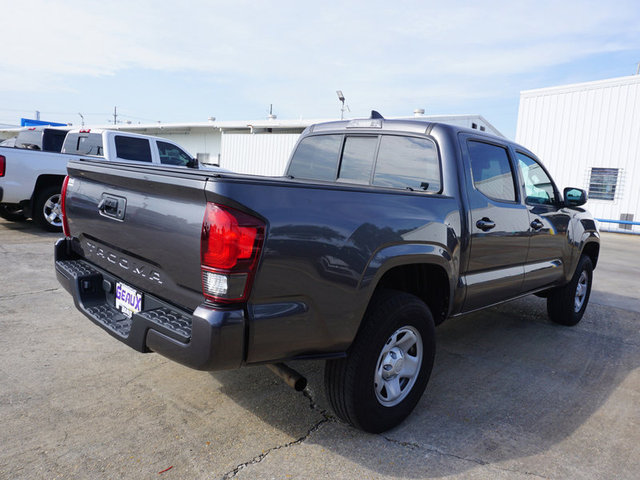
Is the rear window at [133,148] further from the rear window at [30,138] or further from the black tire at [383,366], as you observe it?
the black tire at [383,366]

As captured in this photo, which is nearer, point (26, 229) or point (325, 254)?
point (325, 254)

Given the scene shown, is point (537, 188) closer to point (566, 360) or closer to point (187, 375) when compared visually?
point (566, 360)

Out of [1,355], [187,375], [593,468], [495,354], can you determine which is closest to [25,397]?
[1,355]

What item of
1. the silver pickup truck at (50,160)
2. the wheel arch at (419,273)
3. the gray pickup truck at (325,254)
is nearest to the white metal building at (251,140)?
the silver pickup truck at (50,160)

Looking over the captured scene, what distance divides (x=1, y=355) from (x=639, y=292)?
27.0ft

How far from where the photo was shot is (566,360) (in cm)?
412

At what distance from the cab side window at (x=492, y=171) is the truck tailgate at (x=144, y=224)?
215cm

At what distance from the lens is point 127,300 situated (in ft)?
8.46

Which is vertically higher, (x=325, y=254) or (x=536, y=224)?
(x=536, y=224)

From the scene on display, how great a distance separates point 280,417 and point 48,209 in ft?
24.3

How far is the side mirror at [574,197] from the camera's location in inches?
180

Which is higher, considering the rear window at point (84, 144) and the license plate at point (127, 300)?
the rear window at point (84, 144)

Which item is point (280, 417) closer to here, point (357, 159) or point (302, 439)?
point (302, 439)

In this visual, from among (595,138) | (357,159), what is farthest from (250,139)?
(357,159)
